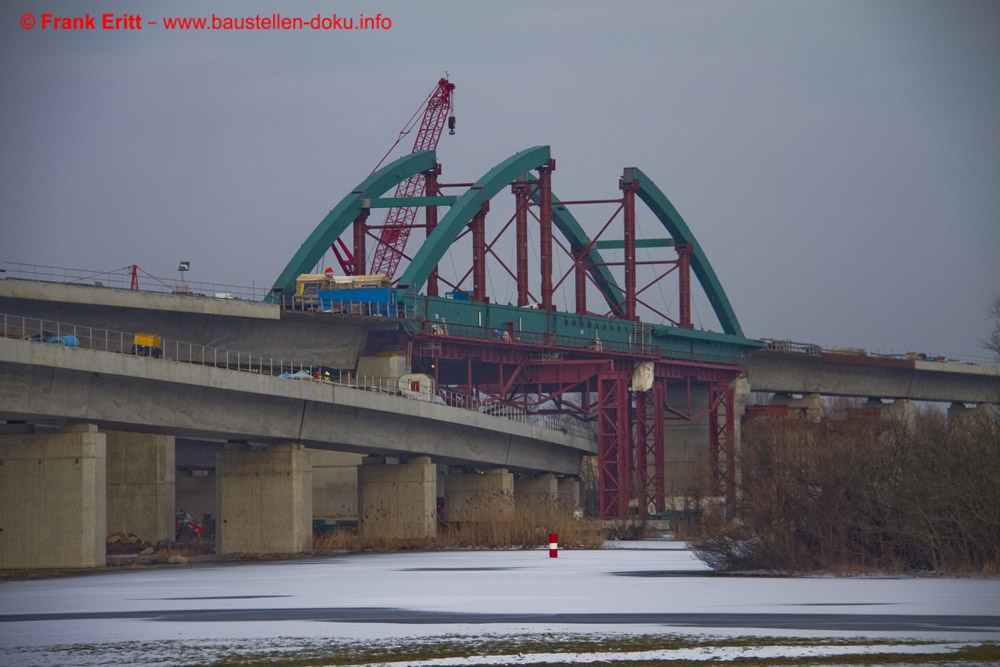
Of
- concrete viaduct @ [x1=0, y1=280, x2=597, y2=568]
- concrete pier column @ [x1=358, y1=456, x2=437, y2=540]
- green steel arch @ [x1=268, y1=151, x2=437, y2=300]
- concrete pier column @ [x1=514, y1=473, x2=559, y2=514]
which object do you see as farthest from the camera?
green steel arch @ [x1=268, y1=151, x2=437, y2=300]

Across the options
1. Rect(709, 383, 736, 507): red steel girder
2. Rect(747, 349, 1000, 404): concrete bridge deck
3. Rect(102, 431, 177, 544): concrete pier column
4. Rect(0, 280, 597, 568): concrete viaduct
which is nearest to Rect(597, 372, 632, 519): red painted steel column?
Rect(0, 280, 597, 568): concrete viaduct

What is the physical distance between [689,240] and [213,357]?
5517 cm

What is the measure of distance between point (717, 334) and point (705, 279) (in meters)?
11.7

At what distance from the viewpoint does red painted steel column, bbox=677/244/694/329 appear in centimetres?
11981

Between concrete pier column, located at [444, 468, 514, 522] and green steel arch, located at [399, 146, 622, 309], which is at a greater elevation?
green steel arch, located at [399, 146, 622, 309]

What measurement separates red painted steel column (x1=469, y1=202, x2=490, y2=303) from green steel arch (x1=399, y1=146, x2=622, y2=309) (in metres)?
2.12

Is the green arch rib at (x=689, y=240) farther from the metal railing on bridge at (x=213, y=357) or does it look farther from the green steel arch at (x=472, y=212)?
the metal railing on bridge at (x=213, y=357)

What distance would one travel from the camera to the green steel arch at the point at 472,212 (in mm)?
96200

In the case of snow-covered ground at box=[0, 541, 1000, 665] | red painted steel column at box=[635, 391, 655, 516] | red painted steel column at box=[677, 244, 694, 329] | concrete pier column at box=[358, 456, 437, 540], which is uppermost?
red painted steel column at box=[677, 244, 694, 329]

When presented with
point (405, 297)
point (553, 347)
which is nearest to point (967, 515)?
point (405, 297)

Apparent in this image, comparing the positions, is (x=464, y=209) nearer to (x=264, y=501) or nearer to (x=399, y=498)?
(x=399, y=498)

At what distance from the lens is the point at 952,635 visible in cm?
2495

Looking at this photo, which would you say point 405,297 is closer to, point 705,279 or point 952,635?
point 705,279

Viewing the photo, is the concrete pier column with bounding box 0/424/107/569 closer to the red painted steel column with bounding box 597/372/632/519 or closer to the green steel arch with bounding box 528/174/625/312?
the red painted steel column with bounding box 597/372/632/519
